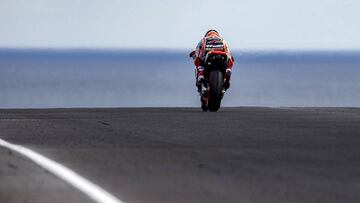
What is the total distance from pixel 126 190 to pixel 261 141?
6730 millimetres

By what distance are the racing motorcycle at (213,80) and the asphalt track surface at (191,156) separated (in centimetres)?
274

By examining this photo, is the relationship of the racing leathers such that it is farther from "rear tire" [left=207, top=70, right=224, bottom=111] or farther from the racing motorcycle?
"rear tire" [left=207, top=70, right=224, bottom=111]

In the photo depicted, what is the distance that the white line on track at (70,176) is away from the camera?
1434 centimetres

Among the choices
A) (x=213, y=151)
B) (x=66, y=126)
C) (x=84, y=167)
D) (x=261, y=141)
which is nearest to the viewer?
(x=84, y=167)

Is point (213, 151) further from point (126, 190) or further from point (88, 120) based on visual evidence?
point (88, 120)

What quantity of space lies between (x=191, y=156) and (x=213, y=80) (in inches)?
536

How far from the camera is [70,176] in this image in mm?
16156

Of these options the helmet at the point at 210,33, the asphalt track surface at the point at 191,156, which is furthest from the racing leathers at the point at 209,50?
the asphalt track surface at the point at 191,156

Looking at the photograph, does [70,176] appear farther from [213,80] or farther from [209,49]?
[209,49]

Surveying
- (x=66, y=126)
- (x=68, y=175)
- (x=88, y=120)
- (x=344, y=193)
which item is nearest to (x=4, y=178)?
(x=68, y=175)

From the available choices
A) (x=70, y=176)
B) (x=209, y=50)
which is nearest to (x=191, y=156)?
(x=70, y=176)

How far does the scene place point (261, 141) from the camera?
21406mm

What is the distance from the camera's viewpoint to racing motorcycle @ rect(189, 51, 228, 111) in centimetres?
3222

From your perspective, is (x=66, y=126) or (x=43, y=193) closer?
(x=43, y=193)
